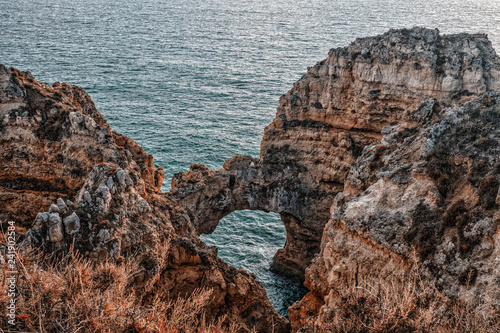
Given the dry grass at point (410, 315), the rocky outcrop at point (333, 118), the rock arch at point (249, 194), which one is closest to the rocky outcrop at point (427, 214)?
the dry grass at point (410, 315)

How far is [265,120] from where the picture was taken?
216 ft

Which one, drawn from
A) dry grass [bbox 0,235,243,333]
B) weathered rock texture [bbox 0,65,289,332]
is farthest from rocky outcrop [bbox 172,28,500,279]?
dry grass [bbox 0,235,243,333]

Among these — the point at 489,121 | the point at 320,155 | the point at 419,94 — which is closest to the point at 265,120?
the point at 320,155

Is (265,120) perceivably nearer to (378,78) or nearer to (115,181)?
(378,78)

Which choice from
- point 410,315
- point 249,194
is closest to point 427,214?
point 410,315

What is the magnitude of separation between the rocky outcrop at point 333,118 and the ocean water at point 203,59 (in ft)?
28.9

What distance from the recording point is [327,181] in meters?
32.7

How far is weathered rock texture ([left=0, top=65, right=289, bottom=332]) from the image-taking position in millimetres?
16328

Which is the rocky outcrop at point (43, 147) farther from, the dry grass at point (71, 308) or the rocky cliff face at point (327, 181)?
the dry grass at point (71, 308)

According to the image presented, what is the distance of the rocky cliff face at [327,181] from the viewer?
15.3 meters

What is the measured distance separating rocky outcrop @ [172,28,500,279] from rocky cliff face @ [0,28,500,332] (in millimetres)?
89

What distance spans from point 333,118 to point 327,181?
4.64 m

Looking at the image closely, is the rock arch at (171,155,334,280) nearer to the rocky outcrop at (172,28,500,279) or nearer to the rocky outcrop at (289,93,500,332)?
the rocky outcrop at (172,28,500,279)

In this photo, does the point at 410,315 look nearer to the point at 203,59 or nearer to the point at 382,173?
the point at 382,173
